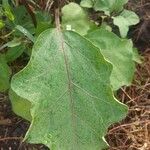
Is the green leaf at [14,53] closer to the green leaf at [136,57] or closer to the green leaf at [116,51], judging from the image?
the green leaf at [116,51]

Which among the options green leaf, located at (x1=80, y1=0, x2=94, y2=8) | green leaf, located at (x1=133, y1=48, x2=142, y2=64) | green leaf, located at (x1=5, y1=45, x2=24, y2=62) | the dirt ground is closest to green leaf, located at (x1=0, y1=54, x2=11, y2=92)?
green leaf, located at (x1=5, y1=45, x2=24, y2=62)

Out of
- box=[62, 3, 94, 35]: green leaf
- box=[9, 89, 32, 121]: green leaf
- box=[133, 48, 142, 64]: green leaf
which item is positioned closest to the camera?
box=[9, 89, 32, 121]: green leaf

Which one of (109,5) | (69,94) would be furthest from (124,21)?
(69,94)

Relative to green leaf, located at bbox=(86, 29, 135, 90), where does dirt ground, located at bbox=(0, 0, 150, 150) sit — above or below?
below

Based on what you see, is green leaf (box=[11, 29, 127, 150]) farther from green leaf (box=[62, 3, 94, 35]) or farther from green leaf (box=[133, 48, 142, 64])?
green leaf (box=[133, 48, 142, 64])

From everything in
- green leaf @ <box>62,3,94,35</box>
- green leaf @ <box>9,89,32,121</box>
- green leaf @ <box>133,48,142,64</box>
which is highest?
green leaf @ <box>62,3,94,35</box>
